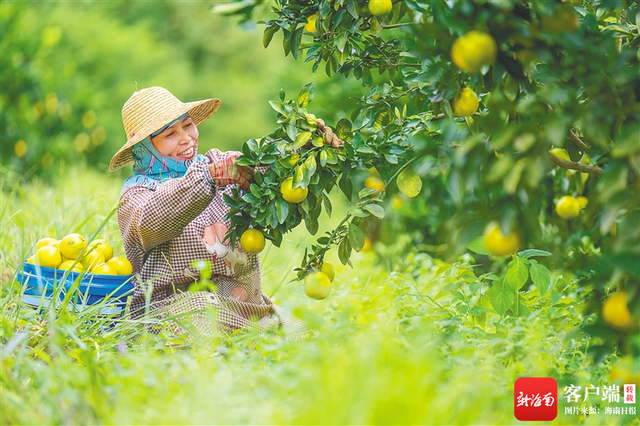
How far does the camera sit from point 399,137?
7.98 ft

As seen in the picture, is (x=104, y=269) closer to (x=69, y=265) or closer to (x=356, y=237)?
(x=69, y=265)

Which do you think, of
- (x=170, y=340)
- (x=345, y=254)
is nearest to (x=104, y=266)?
(x=170, y=340)

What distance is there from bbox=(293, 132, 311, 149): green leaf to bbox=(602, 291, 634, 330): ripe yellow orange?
1080mm

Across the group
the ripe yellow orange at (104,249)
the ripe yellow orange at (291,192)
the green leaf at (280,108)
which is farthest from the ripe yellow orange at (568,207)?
the ripe yellow orange at (104,249)

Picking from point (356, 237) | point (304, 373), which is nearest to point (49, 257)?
point (356, 237)

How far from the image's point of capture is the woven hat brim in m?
2.81

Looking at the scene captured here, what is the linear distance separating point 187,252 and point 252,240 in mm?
425

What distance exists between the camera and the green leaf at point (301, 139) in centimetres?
231

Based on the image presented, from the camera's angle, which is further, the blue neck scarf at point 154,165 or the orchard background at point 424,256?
the blue neck scarf at point 154,165

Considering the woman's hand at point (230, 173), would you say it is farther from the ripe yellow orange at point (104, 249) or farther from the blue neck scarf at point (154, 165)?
the ripe yellow orange at point (104, 249)

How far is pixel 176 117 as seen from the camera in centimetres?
281

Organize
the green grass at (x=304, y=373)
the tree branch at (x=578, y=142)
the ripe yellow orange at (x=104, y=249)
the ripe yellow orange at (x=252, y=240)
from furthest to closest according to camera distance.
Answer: the ripe yellow orange at (x=104, y=249) < the ripe yellow orange at (x=252, y=240) < the tree branch at (x=578, y=142) < the green grass at (x=304, y=373)

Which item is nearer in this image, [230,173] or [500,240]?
[500,240]

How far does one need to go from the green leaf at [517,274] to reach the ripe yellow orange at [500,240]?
3.27 ft
